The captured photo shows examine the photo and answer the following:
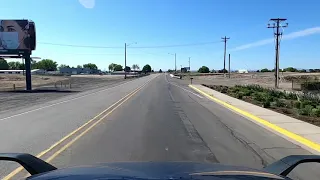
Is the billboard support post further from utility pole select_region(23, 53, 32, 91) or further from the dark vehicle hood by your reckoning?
the dark vehicle hood

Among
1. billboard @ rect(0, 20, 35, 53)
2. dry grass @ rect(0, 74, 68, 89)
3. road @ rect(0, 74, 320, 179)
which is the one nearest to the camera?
road @ rect(0, 74, 320, 179)

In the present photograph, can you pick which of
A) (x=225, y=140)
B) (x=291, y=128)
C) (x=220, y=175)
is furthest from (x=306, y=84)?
(x=220, y=175)

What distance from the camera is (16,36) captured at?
4775cm

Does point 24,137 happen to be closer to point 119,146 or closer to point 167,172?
point 119,146

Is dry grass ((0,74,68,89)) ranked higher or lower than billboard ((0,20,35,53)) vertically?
lower

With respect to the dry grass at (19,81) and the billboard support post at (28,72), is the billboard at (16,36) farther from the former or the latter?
the dry grass at (19,81)

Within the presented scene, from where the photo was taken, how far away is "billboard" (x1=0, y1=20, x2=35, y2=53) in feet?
156

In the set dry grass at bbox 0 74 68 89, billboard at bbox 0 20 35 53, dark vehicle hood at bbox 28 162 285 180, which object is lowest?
dry grass at bbox 0 74 68 89

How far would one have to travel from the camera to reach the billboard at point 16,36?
47.7m

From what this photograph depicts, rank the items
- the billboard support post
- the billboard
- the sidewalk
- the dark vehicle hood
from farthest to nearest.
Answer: the billboard, the billboard support post, the sidewalk, the dark vehicle hood

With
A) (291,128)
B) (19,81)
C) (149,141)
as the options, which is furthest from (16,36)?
(291,128)

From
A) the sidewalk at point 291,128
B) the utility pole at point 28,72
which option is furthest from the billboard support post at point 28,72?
the sidewalk at point 291,128

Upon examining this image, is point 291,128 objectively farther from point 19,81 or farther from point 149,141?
point 19,81

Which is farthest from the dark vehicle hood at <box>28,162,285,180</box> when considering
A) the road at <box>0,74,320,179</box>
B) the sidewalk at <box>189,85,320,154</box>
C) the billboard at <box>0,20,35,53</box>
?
the billboard at <box>0,20,35,53</box>
